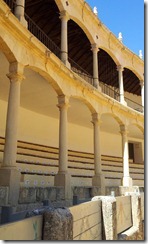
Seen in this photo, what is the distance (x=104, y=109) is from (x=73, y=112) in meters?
1.73

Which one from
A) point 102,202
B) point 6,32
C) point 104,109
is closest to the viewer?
point 102,202

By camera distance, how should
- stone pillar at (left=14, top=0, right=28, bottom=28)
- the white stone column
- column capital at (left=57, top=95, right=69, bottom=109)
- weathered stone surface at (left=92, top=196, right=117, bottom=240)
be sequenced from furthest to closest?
column capital at (left=57, top=95, right=69, bottom=109)
the white stone column
stone pillar at (left=14, top=0, right=28, bottom=28)
weathered stone surface at (left=92, top=196, right=117, bottom=240)

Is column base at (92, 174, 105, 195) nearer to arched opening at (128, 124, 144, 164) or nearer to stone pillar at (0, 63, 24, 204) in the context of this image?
stone pillar at (0, 63, 24, 204)

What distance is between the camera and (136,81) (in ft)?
71.7

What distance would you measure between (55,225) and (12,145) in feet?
13.1

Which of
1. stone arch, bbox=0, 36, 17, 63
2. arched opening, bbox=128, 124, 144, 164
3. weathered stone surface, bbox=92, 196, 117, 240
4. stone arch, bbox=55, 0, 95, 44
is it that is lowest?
weathered stone surface, bbox=92, 196, 117, 240

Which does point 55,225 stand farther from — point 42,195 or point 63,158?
point 63,158

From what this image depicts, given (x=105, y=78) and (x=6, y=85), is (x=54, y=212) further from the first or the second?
(x=105, y=78)

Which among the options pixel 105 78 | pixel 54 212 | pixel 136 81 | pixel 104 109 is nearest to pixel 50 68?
pixel 104 109

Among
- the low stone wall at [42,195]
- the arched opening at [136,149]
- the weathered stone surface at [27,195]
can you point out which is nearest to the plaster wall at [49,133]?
the arched opening at [136,149]

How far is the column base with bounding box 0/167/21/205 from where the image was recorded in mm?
6704

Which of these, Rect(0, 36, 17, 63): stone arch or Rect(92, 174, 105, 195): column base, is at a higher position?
Rect(0, 36, 17, 63): stone arch

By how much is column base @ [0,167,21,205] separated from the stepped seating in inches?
118

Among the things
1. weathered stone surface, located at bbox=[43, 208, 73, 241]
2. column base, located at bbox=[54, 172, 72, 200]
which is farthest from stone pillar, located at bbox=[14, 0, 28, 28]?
weathered stone surface, located at bbox=[43, 208, 73, 241]
